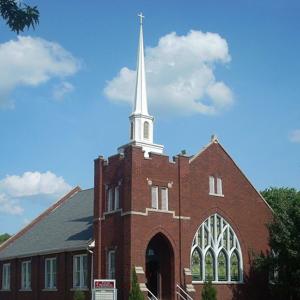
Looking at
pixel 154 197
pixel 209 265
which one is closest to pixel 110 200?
pixel 154 197

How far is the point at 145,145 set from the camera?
39.2 meters

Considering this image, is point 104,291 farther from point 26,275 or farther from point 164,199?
point 26,275

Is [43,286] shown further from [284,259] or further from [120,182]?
[284,259]

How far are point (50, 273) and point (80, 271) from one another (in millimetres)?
4120

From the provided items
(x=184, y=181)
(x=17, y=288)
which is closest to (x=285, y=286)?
(x=184, y=181)

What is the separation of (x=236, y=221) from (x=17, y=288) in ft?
56.7

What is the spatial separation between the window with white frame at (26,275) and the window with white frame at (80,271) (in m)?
6.97

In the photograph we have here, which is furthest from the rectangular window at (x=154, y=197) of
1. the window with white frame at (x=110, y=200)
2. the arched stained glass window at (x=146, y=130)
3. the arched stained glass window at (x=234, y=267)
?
the arched stained glass window at (x=234, y=267)

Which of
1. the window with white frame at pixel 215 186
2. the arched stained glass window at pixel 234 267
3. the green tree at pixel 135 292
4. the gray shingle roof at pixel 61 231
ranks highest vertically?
the window with white frame at pixel 215 186

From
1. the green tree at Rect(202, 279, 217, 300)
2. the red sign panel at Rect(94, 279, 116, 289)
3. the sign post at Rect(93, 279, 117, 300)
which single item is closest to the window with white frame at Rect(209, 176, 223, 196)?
the green tree at Rect(202, 279, 217, 300)

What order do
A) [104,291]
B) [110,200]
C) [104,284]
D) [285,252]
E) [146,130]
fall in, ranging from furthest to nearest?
[146,130], [110,200], [285,252], [104,284], [104,291]

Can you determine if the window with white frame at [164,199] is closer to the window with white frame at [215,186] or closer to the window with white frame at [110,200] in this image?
the window with white frame at [110,200]

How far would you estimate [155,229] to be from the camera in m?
33.0

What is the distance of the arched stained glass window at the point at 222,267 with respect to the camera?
3673cm
